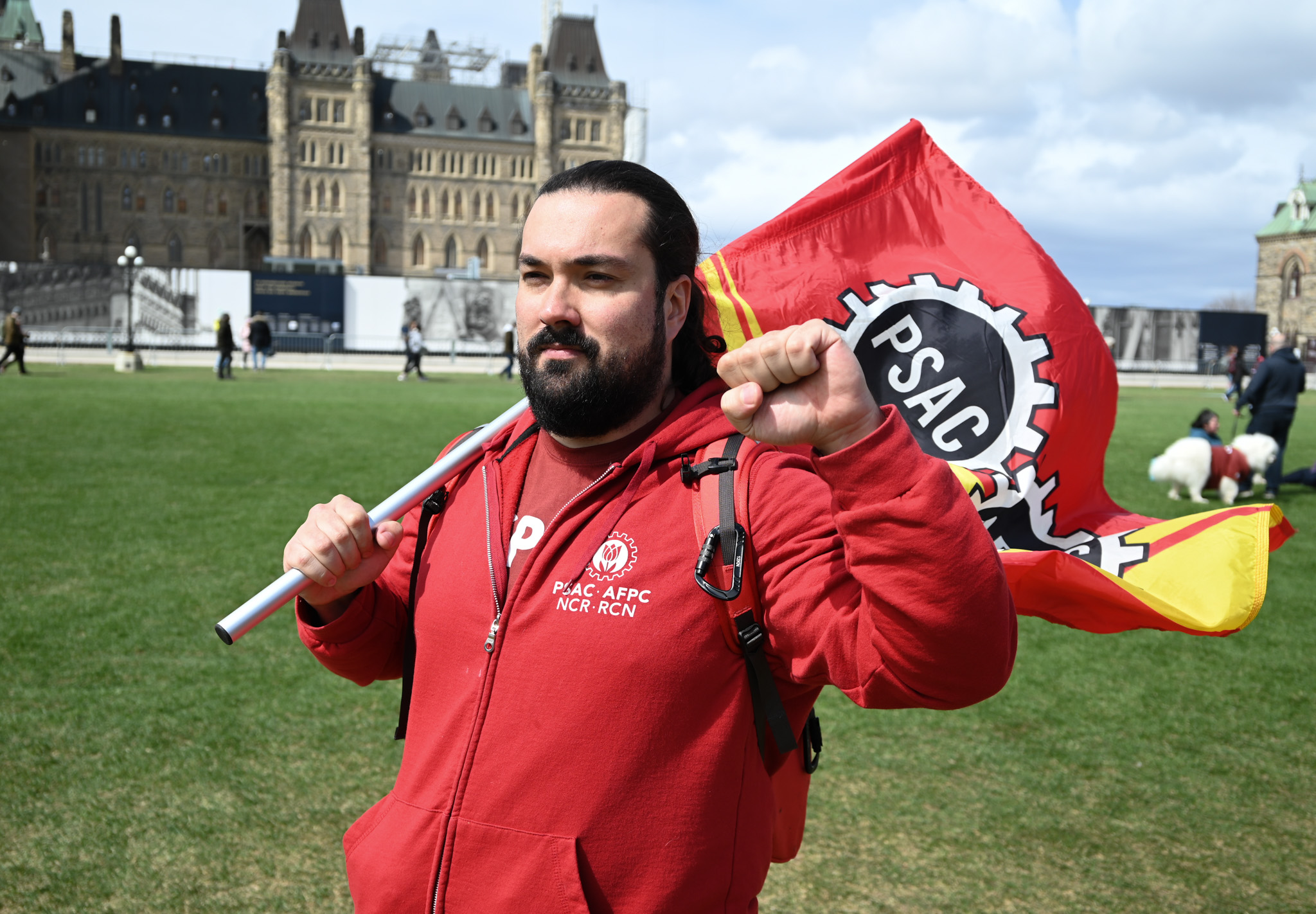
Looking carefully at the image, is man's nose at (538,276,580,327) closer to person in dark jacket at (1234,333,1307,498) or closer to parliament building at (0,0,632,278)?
person in dark jacket at (1234,333,1307,498)

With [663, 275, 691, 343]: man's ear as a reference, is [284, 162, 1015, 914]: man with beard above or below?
below

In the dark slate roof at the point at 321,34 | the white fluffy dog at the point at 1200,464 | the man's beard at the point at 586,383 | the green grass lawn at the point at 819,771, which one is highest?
the dark slate roof at the point at 321,34

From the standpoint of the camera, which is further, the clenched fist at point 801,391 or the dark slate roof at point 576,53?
the dark slate roof at point 576,53

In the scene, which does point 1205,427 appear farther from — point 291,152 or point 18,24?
point 18,24

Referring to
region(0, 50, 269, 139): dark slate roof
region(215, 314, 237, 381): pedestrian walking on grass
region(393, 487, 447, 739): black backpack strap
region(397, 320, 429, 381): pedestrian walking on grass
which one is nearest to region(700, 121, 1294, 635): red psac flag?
region(393, 487, 447, 739): black backpack strap

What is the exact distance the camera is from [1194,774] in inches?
207

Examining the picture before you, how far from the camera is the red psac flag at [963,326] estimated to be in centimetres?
319

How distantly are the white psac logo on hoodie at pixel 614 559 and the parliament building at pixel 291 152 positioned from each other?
93.6 metres

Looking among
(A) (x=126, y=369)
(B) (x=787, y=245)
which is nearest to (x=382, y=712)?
(B) (x=787, y=245)

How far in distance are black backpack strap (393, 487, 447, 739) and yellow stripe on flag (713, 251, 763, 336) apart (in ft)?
4.38

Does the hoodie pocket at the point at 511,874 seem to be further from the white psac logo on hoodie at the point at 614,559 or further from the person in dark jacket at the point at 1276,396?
the person in dark jacket at the point at 1276,396

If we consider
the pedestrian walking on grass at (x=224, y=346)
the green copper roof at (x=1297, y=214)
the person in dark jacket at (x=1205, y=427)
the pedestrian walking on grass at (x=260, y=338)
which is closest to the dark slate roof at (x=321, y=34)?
the pedestrian walking on grass at (x=260, y=338)

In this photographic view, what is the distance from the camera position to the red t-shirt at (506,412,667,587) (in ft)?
6.87

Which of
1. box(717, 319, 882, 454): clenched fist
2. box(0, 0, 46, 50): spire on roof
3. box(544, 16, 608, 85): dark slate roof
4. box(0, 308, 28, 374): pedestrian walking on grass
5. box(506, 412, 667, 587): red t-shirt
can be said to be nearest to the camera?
box(717, 319, 882, 454): clenched fist
